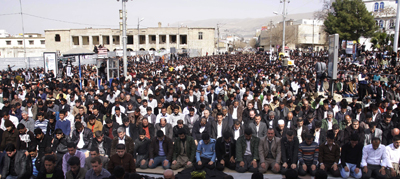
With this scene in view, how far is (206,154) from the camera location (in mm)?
7250

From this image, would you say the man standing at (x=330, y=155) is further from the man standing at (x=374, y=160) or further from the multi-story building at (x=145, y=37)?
the multi-story building at (x=145, y=37)

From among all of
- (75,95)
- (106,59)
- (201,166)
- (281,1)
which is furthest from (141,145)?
(281,1)

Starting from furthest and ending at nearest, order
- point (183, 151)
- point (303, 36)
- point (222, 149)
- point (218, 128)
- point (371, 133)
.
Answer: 1. point (303, 36)
2. point (218, 128)
3. point (371, 133)
4. point (183, 151)
5. point (222, 149)

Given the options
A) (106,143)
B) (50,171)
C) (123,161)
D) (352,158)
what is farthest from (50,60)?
(352,158)

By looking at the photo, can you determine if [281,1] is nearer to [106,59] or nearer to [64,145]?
[106,59]

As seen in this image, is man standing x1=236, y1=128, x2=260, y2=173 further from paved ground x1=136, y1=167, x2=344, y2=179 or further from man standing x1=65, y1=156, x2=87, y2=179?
man standing x1=65, y1=156, x2=87, y2=179

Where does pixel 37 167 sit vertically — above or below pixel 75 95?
below

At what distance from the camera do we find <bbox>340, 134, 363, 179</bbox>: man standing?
264 inches

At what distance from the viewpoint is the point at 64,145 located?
6.93 metres

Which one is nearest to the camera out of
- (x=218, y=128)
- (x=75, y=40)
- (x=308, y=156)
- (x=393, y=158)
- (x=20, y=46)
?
(x=393, y=158)

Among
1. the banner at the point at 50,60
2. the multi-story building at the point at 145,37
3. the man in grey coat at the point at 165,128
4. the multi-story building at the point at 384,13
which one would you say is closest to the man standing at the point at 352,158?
the man in grey coat at the point at 165,128

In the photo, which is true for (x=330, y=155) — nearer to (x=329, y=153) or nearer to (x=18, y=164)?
(x=329, y=153)

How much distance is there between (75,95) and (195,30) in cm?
5955

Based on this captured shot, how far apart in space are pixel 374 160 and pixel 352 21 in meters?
39.1
